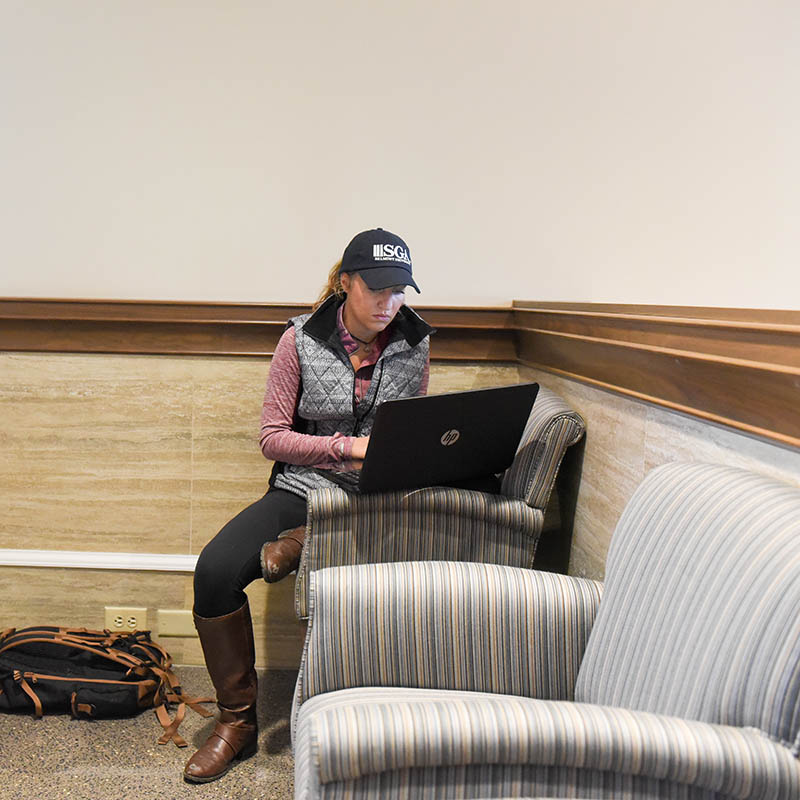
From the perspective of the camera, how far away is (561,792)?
42.8 inches

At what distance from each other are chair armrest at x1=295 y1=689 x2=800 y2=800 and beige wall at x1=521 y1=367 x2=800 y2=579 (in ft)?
1.41

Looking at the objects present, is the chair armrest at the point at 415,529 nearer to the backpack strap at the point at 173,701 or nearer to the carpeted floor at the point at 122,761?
the carpeted floor at the point at 122,761

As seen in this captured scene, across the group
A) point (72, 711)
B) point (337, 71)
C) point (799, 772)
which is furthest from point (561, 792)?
point (337, 71)

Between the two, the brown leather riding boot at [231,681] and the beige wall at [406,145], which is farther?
the beige wall at [406,145]

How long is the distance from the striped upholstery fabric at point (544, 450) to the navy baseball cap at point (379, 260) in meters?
0.54

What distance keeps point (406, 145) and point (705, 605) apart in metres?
1.94

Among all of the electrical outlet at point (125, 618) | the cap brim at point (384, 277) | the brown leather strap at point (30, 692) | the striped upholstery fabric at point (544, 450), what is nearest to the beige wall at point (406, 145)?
the cap brim at point (384, 277)

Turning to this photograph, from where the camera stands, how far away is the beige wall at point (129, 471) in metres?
2.74

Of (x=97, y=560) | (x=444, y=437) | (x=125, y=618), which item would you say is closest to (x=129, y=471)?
(x=97, y=560)

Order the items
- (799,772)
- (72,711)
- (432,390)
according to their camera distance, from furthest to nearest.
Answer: (432,390) < (72,711) < (799,772)

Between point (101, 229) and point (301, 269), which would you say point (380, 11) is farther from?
point (101, 229)

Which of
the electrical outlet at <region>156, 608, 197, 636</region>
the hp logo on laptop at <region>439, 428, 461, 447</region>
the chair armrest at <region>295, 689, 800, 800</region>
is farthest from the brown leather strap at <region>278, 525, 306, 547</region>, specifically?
the chair armrest at <region>295, 689, 800, 800</region>

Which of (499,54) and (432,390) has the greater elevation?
(499,54)

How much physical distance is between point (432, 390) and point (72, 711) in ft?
4.83
